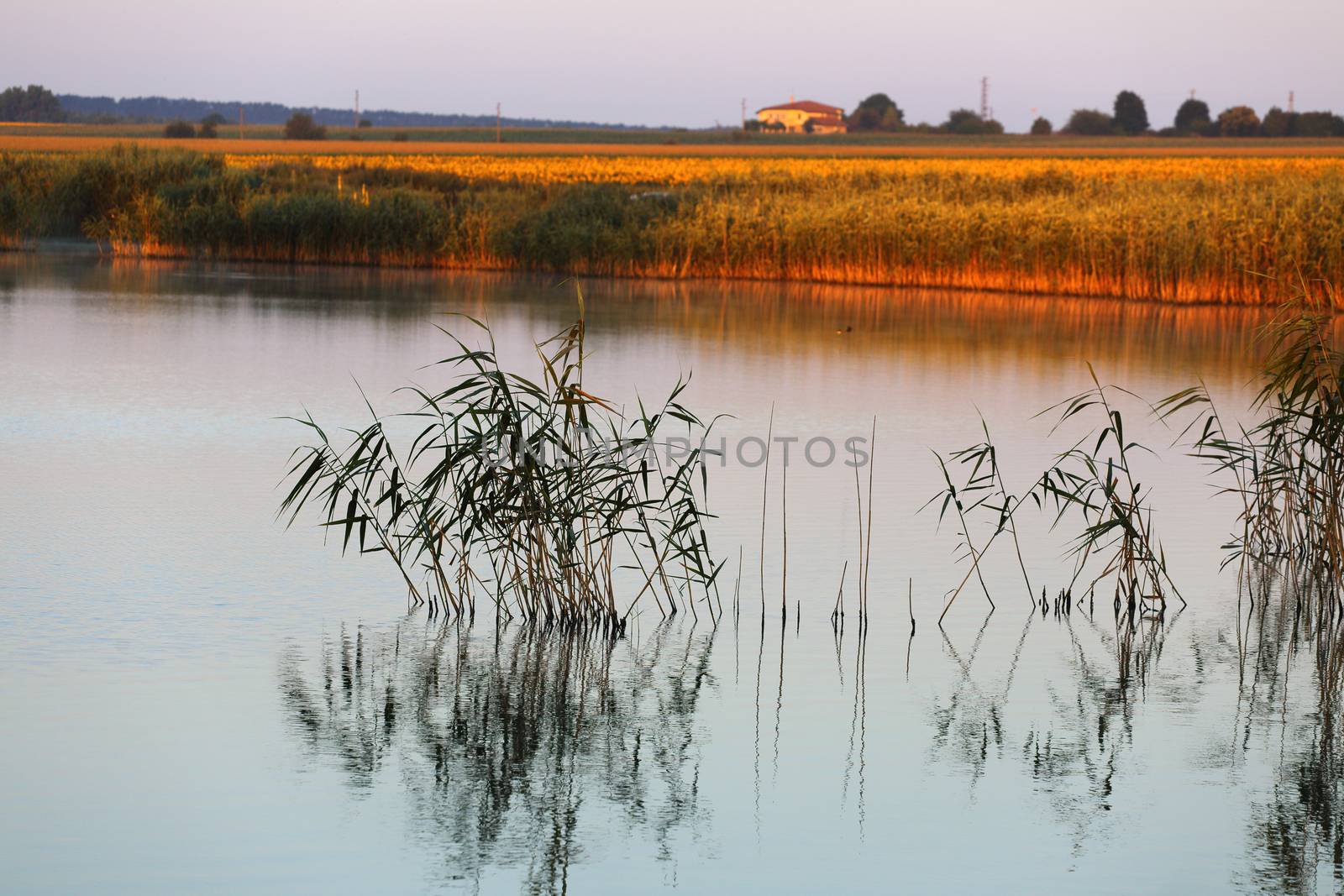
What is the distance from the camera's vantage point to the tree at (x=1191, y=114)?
11988 cm

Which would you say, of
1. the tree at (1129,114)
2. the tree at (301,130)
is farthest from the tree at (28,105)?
the tree at (1129,114)

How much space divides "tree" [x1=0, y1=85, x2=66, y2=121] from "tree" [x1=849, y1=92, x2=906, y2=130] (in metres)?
65.7

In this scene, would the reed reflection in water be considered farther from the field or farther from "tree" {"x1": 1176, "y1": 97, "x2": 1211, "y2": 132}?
"tree" {"x1": 1176, "y1": 97, "x2": 1211, "y2": 132}

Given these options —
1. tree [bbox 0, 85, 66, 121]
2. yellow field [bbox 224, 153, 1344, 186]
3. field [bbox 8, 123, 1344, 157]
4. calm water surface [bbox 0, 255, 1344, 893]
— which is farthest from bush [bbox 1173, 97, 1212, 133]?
calm water surface [bbox 0, 255, 1344, 893]

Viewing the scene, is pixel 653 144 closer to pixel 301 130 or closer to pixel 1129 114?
pixel 301 130

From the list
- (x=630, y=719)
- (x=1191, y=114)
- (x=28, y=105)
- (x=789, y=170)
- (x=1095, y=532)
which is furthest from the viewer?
(x=28, y=105)

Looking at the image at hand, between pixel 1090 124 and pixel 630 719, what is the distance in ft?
416

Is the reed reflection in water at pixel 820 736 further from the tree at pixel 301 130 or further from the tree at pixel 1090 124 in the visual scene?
the tree at pixel 1090 124

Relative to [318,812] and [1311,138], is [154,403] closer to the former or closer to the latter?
[318,812]

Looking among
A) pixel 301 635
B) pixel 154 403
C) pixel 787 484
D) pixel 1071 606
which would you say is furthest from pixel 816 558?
pixel 154 403

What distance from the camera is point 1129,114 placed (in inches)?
4902

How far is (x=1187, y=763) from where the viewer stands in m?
5.20

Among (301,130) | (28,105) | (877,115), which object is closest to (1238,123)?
(877,115)

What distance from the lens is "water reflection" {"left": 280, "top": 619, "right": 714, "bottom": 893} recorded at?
4.43 metres
